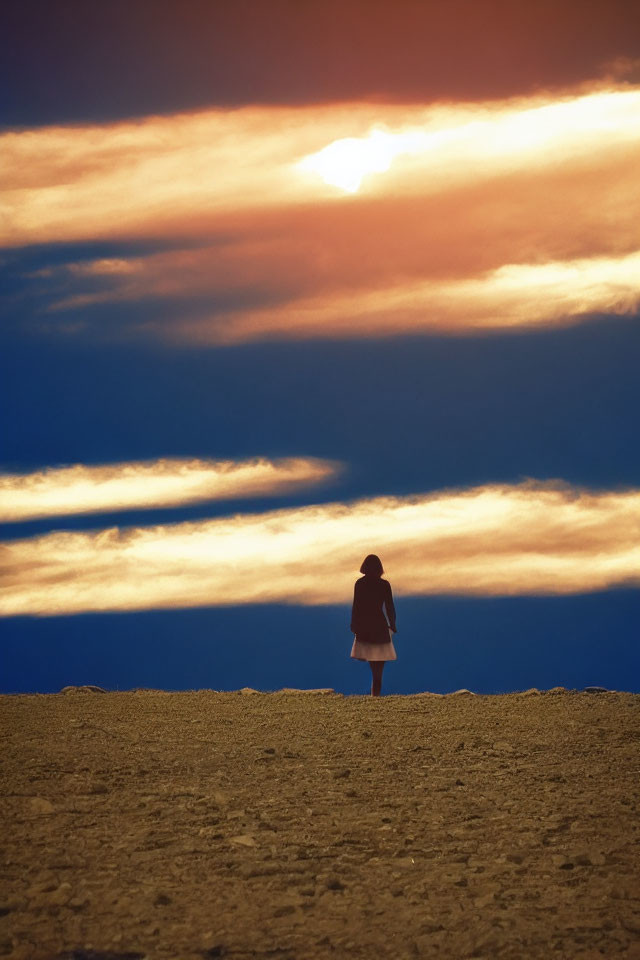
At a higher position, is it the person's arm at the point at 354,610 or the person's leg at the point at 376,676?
the person's arm at the point at 354,610

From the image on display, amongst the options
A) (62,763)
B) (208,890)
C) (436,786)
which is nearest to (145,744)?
(62,763)

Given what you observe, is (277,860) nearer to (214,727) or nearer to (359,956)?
(359,956)

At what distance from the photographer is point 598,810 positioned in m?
9.50

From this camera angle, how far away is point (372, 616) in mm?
17719

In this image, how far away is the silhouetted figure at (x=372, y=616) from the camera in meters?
17.7

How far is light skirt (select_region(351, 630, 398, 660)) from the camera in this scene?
1772 cm

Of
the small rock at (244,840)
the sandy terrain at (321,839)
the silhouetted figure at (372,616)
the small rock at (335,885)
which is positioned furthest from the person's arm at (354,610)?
the small rock at (335,885)

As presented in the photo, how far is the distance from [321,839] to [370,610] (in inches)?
361

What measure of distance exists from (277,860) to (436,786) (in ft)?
8.28

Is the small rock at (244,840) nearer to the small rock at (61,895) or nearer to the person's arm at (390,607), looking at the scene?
the small rock at (61,895)

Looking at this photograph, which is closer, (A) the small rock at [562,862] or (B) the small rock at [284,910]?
(B) the small rock at [284,910]

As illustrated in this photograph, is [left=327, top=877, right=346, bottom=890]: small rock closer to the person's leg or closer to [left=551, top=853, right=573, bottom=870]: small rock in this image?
[left=551, top=853, right=573, bottom=870]: small rock

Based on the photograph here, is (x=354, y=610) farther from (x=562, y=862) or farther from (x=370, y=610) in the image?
(x=562, y=862)

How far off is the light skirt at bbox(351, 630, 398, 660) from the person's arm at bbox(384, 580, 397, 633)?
37cm
